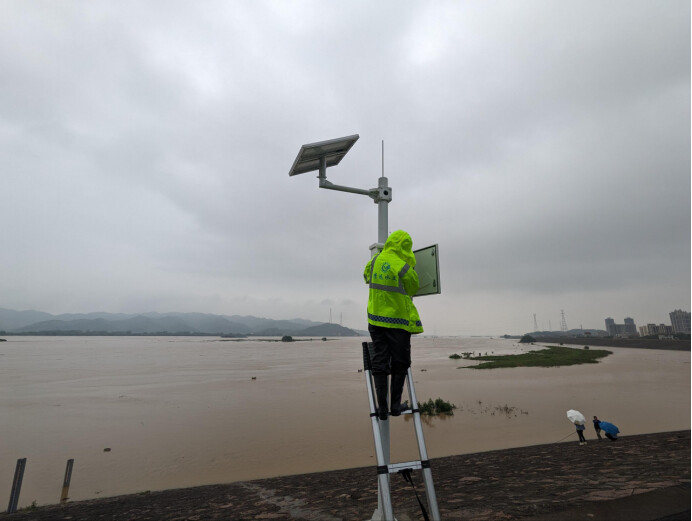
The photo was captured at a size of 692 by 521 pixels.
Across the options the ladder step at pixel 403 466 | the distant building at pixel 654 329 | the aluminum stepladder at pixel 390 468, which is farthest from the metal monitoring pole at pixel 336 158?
the distant building at pixel 654 329

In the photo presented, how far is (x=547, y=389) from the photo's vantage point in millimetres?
28203

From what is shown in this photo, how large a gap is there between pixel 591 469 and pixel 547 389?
24001 millimetres

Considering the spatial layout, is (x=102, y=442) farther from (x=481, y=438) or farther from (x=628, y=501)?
(x=628, y=501)

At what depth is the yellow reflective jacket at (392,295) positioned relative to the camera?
3.89 meters

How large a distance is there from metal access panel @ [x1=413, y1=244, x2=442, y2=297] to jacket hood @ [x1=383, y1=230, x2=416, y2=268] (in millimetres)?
411

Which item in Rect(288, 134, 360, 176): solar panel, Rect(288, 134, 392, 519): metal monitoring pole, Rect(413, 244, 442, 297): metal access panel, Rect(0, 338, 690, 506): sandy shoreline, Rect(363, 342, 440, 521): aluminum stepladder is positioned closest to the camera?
Rect(363, 342, 440, 521): aluminum stepladder

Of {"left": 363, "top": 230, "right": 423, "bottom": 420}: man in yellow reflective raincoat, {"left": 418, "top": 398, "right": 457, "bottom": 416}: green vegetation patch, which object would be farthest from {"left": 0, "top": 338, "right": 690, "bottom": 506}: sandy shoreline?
{"left": 363, "top": 230, "right": 423, "bottom": 420}: man in yellow reflective raincoat

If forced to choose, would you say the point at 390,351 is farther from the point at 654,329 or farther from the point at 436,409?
the point at 654,329

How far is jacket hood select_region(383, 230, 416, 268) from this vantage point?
4.16m

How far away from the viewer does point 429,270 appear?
4551mm

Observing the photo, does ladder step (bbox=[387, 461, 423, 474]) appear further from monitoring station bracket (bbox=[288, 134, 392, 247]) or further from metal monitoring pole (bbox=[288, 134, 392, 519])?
monitoring station bracket (bbox=[288, 134, 392, 247])

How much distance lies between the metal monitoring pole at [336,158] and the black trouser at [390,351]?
1398mm

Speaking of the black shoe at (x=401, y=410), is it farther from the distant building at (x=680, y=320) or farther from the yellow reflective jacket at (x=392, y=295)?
the distant building at (x=680, y=320)

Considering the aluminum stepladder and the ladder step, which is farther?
the ladder step
